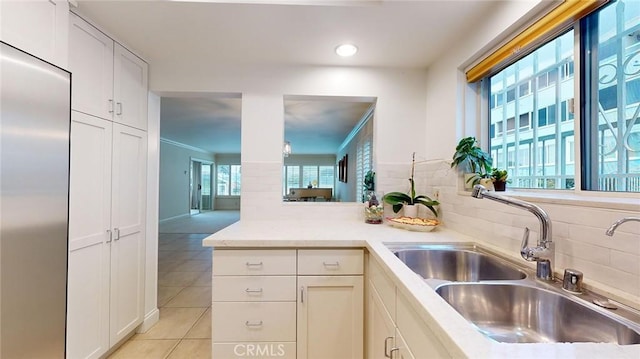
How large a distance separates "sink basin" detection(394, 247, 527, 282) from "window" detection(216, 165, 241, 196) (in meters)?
10.0

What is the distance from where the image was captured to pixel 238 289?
1.46 metres

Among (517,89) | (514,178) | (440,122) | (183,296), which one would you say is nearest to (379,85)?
(440,122)

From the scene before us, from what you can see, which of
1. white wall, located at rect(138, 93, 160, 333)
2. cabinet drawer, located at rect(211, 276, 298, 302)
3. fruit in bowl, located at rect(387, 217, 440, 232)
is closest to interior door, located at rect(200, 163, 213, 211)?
white wall, located at rect(138, 93, 160, 333)

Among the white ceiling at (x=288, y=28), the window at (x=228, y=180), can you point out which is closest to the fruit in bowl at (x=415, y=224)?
the white ceiling at (x=288, y=28)

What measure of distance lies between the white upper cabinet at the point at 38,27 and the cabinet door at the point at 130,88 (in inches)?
17.1

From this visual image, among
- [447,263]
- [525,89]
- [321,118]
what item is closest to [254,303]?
[447,263]

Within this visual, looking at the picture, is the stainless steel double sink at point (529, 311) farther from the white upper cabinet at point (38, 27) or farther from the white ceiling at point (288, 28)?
the white upper cabinet at point (38, 27)

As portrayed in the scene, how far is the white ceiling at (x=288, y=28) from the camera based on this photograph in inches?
55.3

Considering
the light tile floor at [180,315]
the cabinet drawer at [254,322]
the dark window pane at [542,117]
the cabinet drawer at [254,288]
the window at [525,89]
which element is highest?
the window at [525,89]

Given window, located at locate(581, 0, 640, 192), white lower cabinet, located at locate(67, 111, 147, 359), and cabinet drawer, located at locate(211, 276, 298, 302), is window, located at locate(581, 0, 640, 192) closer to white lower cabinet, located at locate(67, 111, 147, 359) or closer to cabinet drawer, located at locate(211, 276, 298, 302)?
cabinet drawer, located at locate(211, 276, 298, 302)

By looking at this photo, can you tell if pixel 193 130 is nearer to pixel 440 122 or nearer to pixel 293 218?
pixel 293 218

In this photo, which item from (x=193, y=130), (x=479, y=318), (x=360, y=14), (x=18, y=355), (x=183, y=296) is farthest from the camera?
(x=193, y=130)

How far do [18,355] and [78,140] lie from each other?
1064mm

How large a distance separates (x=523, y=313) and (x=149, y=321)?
253 cm
